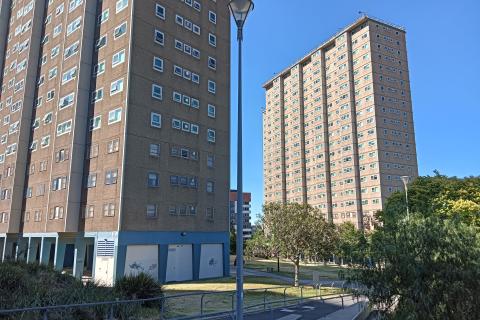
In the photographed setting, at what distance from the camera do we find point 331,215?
109 metres

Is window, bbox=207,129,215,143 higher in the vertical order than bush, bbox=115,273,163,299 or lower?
higher

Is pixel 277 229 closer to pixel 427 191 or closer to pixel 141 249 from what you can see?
pixel 141 249

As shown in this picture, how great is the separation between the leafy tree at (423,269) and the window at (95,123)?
108ft

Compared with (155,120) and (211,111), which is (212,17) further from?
(155,120)

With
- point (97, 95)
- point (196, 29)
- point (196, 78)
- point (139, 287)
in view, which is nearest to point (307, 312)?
point (139, 287)

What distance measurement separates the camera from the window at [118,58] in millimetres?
38406

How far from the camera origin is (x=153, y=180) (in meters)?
37.2

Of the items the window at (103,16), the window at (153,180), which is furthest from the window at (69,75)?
the window at (153,180)

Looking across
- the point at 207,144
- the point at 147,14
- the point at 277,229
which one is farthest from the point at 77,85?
the point at 277,229

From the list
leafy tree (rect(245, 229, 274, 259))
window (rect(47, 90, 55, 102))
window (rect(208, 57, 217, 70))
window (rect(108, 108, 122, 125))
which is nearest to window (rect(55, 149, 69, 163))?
window (rect(108, 108, 122, 125))

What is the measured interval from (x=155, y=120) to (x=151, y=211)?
8417 millimetres

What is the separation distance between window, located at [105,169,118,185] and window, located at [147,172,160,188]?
2.90 m

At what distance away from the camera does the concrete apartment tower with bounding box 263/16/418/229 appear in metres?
97.2

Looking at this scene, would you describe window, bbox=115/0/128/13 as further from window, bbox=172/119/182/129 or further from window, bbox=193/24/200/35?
window, bbox=172/119/182/129
